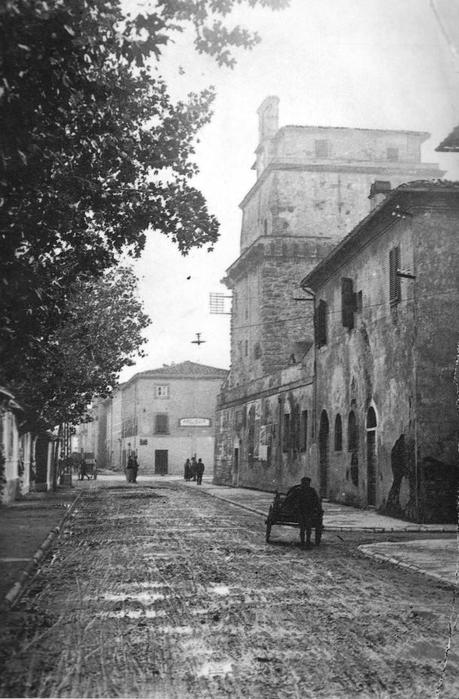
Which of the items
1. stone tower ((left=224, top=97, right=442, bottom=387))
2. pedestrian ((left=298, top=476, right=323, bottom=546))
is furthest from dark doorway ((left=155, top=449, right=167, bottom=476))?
pedestrian ((left=298, top=476, right=323, bottom=546))

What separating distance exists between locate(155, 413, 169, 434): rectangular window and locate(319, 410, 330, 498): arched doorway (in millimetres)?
43378

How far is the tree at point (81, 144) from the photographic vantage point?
19.6ft

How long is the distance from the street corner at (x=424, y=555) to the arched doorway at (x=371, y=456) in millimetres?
→ 7373

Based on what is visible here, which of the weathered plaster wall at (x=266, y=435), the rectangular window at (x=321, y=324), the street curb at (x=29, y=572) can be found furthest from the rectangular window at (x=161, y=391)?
the street curb at (x=29, y=572)

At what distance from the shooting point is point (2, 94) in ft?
18.1

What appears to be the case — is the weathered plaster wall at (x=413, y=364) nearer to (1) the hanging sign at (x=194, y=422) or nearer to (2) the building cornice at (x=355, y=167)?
(2) the building cornice at (x=355, y=167)

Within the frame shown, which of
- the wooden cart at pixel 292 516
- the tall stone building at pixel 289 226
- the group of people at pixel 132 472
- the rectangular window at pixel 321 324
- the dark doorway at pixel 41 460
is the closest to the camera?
the wooden cart at pixel 292 516

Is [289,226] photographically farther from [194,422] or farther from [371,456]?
[194,422]

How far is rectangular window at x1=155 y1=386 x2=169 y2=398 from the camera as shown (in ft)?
236

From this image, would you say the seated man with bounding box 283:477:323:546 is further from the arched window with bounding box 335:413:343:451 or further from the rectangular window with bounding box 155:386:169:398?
the rectangular window with bounding box 155:386:169:398

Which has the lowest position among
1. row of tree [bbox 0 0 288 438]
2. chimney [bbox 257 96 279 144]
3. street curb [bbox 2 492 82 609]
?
street curb [bbox 2 492 82 609]

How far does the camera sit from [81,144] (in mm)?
7996

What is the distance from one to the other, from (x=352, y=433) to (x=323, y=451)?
388cm

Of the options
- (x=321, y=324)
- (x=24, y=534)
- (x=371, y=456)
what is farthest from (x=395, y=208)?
(x=24, y=534)
